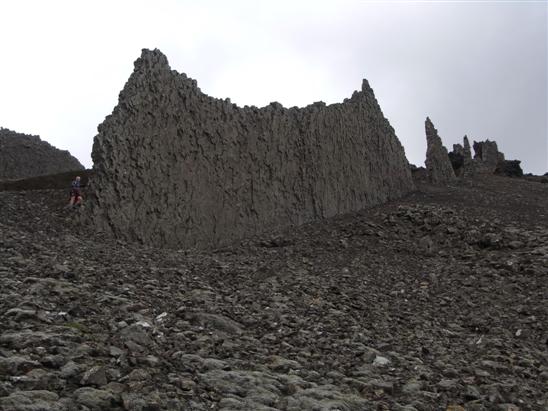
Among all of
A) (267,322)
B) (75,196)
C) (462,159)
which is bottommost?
(267,322)

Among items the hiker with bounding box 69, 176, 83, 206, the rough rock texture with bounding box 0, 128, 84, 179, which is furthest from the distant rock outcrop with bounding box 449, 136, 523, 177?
the hiker with bounding box 69, 176, 83, 206

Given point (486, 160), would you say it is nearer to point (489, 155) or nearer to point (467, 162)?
point (489, 155)

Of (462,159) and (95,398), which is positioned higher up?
(462,159)

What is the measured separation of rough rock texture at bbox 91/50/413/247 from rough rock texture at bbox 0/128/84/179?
25.8 metres

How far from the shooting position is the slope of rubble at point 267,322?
6.55 meters

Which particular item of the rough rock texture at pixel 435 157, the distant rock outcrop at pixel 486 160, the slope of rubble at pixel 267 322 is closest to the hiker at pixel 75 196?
the slope of rubble at pixel 267 322

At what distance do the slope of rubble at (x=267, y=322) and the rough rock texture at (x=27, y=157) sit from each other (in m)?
24.0

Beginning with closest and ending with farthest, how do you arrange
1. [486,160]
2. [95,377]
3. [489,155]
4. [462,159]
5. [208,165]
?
[95,377] < [208,165] < [462,159] < [486,160] < [489,155]

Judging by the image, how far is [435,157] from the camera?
39312 mm

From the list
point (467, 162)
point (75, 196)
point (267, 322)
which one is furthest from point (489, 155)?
point (267, 322)

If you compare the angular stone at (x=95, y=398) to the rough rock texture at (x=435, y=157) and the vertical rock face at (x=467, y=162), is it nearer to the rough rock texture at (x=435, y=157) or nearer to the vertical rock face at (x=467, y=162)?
the rough rock texture at (x=435, y=157)

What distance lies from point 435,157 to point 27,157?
31.1 m

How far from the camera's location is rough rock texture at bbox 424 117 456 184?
38.8 meters

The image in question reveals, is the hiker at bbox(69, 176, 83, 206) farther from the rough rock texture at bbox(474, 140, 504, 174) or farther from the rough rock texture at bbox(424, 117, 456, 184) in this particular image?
the rough rock texture at bbox(474, 140, 504, 174)
